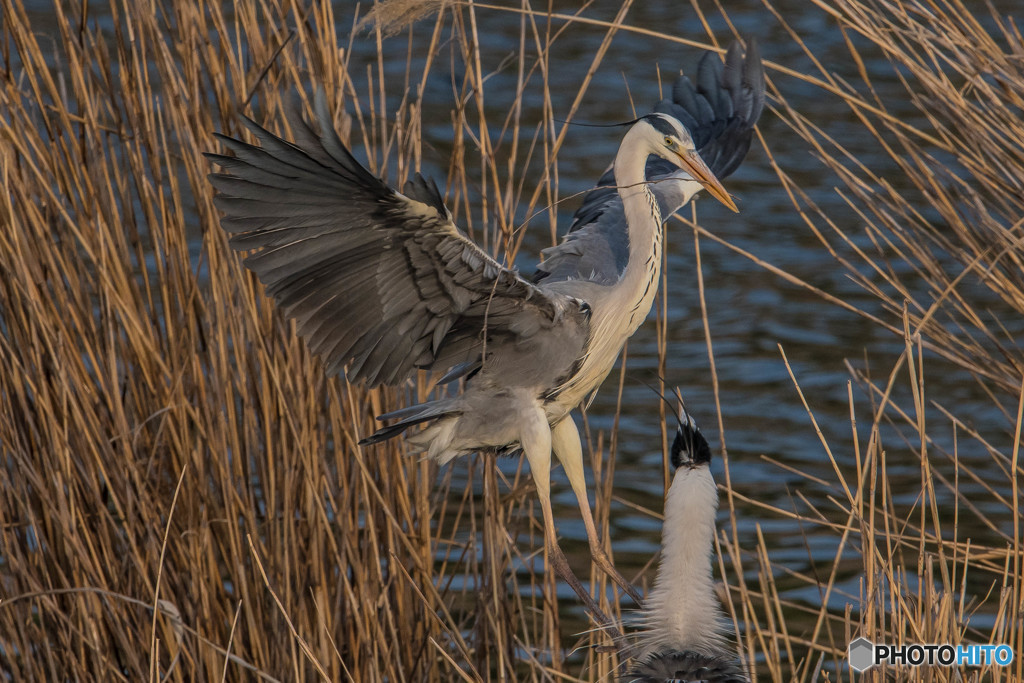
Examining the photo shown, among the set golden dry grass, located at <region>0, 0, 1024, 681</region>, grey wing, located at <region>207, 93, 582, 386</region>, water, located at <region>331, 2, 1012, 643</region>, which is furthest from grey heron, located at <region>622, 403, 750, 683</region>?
water, located at <region>331, 2, 1012, 643</region>

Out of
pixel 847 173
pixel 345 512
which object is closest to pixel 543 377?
pixel 345 512

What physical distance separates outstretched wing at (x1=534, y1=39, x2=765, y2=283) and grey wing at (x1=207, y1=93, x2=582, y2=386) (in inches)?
14.2

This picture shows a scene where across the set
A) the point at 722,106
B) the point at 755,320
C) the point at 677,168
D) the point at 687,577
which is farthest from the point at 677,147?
the point at 755,320

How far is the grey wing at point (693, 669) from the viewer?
2.03 m

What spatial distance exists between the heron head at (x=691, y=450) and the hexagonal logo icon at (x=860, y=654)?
1.24ft

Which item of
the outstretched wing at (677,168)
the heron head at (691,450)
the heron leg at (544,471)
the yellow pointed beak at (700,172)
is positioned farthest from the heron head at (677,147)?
the heron head at (691,450)

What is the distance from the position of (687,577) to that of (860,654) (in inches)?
11.4

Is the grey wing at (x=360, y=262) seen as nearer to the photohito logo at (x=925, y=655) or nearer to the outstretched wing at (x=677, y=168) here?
the outstretched wing at (x=677, y=168)

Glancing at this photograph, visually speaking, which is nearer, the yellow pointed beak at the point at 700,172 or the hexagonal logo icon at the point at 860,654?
the hexagonal logo icon at the point at 860,654

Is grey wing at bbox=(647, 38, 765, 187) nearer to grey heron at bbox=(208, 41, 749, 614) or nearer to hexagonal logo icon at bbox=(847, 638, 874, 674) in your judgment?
grey heron at bbox=(208, 41, 749, 614)

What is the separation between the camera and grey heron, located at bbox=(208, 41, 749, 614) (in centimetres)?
197

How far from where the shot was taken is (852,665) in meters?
2.05

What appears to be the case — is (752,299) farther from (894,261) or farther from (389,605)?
(389,605)

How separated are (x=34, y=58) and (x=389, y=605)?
3.74ft
